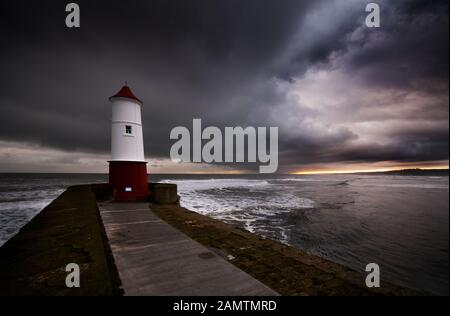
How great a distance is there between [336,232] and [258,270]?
7878 mm

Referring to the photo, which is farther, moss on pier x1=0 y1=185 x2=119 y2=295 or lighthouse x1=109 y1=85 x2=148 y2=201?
lighthouse x1=109 y1=85 x2=148 y2=201

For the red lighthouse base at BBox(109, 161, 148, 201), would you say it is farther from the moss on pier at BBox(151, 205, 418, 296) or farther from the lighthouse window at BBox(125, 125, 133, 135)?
the moss on pier at BBox(151, 205, 418, 296)

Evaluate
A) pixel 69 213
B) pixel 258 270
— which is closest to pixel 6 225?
pixel 69 213

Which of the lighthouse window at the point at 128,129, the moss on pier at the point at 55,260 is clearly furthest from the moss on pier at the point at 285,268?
the lighthouse window at the point at 128,129

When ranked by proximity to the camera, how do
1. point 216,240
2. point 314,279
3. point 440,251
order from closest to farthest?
point 314,279 → point 216,240 → point 440,251

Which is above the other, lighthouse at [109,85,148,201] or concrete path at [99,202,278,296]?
lighthouse at [109,85,148,201]

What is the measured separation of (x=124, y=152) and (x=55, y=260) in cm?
826

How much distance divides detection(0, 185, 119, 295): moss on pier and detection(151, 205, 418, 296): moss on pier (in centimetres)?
225

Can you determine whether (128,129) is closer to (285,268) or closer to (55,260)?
(55,260)

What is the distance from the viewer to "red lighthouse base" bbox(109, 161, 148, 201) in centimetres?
1134

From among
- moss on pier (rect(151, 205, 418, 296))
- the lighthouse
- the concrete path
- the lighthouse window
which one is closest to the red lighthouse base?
the lighthouse

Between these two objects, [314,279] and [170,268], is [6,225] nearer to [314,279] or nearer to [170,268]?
[170,268]

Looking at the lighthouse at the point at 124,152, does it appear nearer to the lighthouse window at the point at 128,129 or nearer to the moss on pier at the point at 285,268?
the lighthouse window at the point at 128,129
